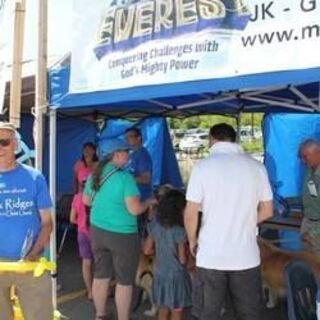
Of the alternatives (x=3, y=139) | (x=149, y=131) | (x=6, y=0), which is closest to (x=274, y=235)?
(x=6, y=0)

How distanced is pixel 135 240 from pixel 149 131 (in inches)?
287

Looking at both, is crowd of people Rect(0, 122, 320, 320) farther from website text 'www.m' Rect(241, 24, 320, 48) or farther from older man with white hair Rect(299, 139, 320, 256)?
website text 'www.m' Rect(241, 24, 320, 48)

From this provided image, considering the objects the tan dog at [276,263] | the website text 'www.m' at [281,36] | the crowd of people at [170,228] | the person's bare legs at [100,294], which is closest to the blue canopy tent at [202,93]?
the website text 'www.m' at [281,36]

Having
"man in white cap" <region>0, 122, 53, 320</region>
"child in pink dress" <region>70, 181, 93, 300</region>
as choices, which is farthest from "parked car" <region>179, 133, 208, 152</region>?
"man in white cap" <region>0, 122, 53, 320</region>

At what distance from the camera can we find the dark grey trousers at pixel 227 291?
4047 millimetres

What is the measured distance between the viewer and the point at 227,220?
13.2 ft

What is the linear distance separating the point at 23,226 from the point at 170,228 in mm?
1261

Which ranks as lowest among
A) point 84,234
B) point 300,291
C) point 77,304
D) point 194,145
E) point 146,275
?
A: point 77,304

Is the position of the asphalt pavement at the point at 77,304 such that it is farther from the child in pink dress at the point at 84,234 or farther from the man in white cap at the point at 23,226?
the man in white cap at the point at 23,226

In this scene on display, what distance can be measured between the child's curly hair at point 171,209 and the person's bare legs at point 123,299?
63 cm

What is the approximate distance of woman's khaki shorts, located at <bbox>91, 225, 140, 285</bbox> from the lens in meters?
4.81

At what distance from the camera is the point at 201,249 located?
13.4 feet

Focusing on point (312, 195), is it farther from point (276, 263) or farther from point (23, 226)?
point (23, 226)

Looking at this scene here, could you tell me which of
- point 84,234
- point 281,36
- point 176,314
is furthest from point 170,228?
point 281,36
